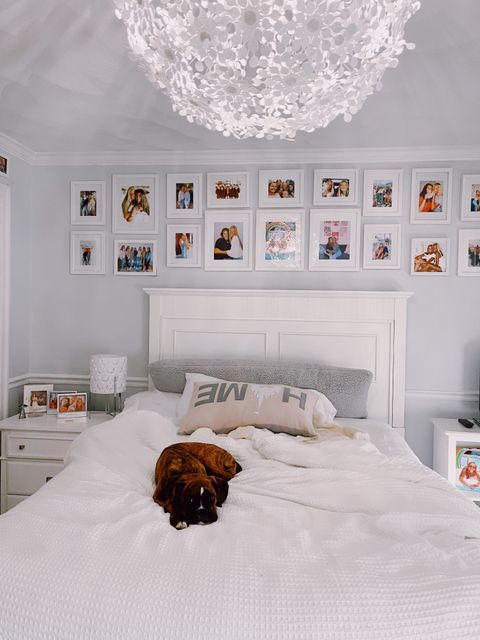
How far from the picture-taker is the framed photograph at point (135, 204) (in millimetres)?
3387

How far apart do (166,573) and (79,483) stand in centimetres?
67

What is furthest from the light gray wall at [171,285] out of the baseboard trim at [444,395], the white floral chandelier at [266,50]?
the white floral chandelier at [266,50]

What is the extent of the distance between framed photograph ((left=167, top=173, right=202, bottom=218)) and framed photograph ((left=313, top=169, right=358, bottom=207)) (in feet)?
2.51

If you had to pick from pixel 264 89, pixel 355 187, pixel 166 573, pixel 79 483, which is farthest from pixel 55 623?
pixel 355 187

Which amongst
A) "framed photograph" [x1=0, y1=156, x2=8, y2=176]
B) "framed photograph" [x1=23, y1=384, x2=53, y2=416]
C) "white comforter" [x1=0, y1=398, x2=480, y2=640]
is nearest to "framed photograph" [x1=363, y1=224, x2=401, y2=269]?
"white comforter" [x1=0, y1=398, x2=480, y2=640]

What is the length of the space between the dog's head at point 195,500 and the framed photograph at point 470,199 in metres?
2.46

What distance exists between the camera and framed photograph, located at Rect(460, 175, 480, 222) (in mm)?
3141

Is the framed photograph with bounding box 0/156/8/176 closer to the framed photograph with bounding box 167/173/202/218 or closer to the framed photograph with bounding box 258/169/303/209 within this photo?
the framed photograph with bounding box 167/173/202/218

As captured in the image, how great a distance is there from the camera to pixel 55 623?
43.0 inches

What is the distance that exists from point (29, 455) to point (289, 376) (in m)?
1.57

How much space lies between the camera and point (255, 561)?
4.05 ft

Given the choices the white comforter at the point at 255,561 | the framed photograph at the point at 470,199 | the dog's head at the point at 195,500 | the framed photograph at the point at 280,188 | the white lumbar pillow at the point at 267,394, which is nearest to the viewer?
the white comforter at the point at 255,561

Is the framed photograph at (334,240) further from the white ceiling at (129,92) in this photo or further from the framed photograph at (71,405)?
the framed photograph at (71,405)

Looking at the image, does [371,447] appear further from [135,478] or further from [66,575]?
[66,575]
